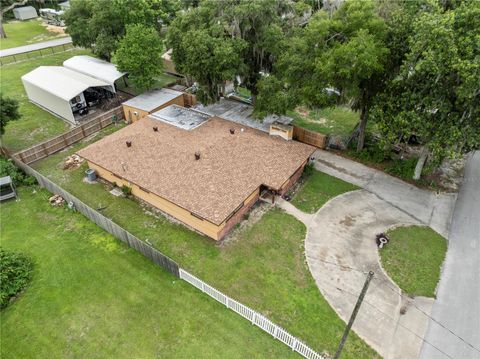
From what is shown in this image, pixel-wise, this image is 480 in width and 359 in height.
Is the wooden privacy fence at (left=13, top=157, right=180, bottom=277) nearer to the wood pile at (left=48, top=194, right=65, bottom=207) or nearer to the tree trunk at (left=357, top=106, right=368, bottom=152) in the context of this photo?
the wood pile at (left=48, top=194, right=65, bottom=207)

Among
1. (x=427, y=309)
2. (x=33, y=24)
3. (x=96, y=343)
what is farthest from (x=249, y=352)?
(x=33, y=24)

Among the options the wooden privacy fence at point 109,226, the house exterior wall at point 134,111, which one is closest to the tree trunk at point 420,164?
the wooden privacy fence at point 109,226

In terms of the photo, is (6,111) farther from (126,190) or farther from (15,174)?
(126,190)

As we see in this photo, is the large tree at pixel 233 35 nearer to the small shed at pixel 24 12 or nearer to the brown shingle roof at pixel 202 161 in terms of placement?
the brown shingle roof at pixel 202 161

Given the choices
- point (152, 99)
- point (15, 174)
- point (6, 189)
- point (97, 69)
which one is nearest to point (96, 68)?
point (97, 69)

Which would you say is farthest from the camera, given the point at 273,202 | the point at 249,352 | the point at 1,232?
the point at 273,202

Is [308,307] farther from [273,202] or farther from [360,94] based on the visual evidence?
[360,94]
